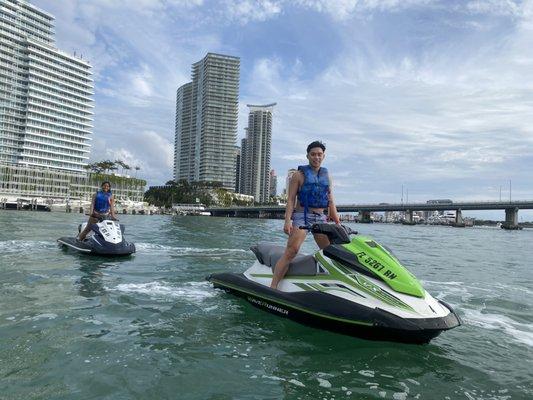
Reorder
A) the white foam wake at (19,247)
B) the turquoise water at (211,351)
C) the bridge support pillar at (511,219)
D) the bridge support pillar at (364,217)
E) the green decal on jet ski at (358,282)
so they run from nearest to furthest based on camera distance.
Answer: the turquoise water at (211,351), the green decal on jet ski at (358,282), the white foam wake at (19,247), the bridge support pillar at (511,219), the bridge support pillar at (364,217)

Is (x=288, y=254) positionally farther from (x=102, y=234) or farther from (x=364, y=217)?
(x=364, y=217)

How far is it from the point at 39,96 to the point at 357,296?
6407 inches

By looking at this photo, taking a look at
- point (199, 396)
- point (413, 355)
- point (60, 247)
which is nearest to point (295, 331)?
point (413, 355)

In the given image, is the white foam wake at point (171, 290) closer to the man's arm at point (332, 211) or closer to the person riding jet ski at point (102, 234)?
the man's arm at point (332, 211)

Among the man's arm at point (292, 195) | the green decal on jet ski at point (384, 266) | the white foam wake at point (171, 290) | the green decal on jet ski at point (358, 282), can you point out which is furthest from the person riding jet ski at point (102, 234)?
the green decal on jet ski at point (384, 266)

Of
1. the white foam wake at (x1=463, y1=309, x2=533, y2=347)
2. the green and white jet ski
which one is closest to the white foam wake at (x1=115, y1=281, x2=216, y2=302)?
the green and white jet ski

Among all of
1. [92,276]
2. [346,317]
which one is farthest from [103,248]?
[346,317]

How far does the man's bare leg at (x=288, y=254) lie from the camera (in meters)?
6.09

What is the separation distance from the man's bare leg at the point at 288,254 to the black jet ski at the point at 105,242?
23.1 feet

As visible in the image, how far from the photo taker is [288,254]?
244 inches

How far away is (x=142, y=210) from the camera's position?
132500mm

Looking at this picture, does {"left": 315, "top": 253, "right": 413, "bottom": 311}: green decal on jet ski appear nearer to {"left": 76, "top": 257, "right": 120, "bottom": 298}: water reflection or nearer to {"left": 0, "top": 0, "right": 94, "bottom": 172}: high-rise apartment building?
{"left": 76, "top": 257, "right": 120, "bottom": 298}: water reflection

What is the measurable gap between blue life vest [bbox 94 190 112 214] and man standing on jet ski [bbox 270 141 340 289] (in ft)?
27.4

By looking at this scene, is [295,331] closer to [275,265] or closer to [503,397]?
[275,265]
